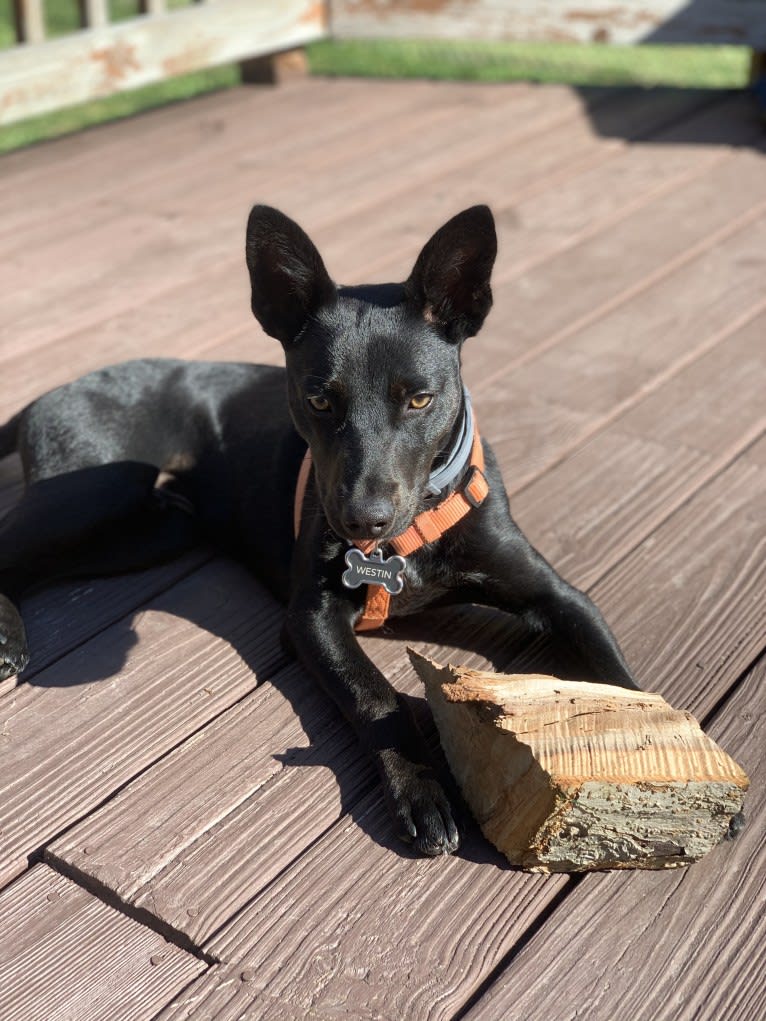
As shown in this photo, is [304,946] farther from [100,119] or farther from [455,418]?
[100,119]

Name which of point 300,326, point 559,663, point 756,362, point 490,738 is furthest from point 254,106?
point 490,738

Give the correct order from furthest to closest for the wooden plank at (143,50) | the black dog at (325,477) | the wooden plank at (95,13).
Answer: the wooden plank at (95,13), the wooden plank at (143,50), the black dog at (325,477)

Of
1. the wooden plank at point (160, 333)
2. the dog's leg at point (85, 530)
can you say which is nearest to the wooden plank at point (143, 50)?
the wooden plank at point (160, 333)

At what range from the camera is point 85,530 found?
295 centimetres

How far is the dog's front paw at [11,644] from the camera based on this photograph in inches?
104

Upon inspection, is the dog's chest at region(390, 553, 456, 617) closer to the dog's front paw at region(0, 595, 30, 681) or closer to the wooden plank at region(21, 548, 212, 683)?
the wooden plank at region(21, 548, 212, 683)

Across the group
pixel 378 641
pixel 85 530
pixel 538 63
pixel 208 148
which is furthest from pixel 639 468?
pixel 538 63

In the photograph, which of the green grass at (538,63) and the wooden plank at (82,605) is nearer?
the wooden plank at (82,605)

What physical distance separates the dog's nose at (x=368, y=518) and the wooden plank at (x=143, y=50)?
4.05 m

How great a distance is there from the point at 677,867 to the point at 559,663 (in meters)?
0.65

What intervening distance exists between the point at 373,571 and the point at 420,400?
37 centimetres

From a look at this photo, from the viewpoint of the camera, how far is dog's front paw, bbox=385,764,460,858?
6.98 feet

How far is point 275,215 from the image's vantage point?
2.50 m

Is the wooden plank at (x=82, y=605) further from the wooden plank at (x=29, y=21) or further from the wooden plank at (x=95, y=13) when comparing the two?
the wooden plank at (x=95, y=13)
